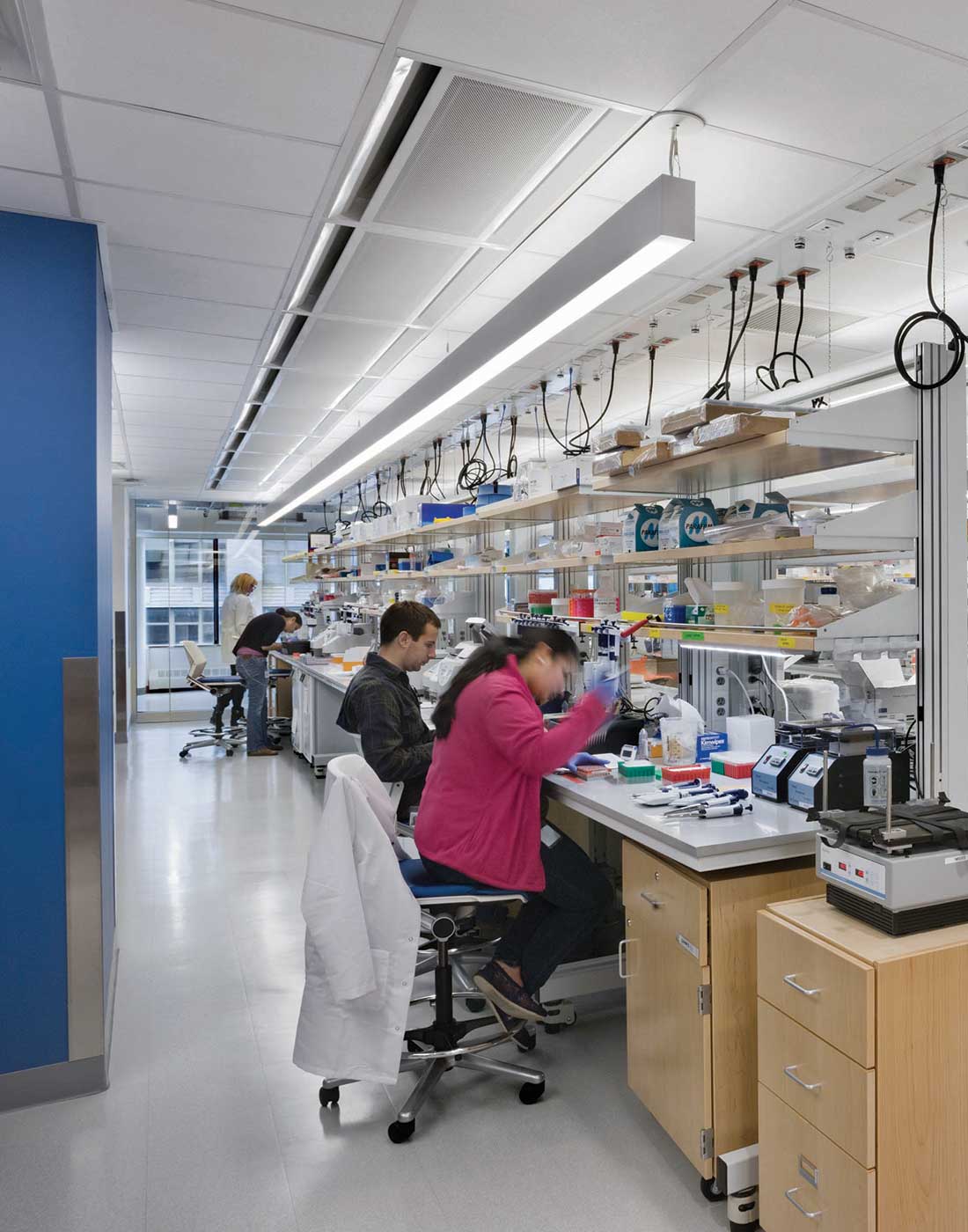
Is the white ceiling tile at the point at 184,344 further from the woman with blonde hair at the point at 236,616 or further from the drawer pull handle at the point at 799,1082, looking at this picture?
the woman with blonde hair at the point at 236,616

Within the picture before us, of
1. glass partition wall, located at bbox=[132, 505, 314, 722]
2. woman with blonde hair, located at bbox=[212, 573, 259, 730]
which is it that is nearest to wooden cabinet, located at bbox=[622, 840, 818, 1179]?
woman with blonde hair, located at bbox=[212, 573, 259, 730]

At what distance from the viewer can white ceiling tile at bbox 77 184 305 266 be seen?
248 cm

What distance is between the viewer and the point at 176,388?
475 cm

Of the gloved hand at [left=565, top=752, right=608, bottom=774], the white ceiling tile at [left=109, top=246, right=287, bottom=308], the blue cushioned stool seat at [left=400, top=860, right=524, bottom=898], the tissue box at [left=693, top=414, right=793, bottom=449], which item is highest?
the white ceiling tile at [left=109, top=246, right=287, bottom=308]

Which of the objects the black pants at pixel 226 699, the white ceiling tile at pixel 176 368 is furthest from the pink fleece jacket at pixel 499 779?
the black pants at pixel 226 699

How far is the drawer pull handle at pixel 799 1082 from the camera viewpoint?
5.38 ft

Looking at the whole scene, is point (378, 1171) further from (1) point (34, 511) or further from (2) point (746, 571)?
(2) point (746, 571)

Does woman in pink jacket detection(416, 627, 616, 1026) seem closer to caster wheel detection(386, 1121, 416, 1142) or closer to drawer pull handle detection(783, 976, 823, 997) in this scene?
caster wheel detection(386, 1121, 416, 1142)

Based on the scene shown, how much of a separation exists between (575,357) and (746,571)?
1.74m

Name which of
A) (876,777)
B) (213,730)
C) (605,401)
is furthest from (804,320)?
(213,730)

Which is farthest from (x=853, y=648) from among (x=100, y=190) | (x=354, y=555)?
(x=354, y=555)

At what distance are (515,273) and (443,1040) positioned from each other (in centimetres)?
276

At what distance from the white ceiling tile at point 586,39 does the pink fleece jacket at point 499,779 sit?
1.56m

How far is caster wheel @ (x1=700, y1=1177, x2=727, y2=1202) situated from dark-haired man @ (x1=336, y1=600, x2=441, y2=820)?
1544mm
